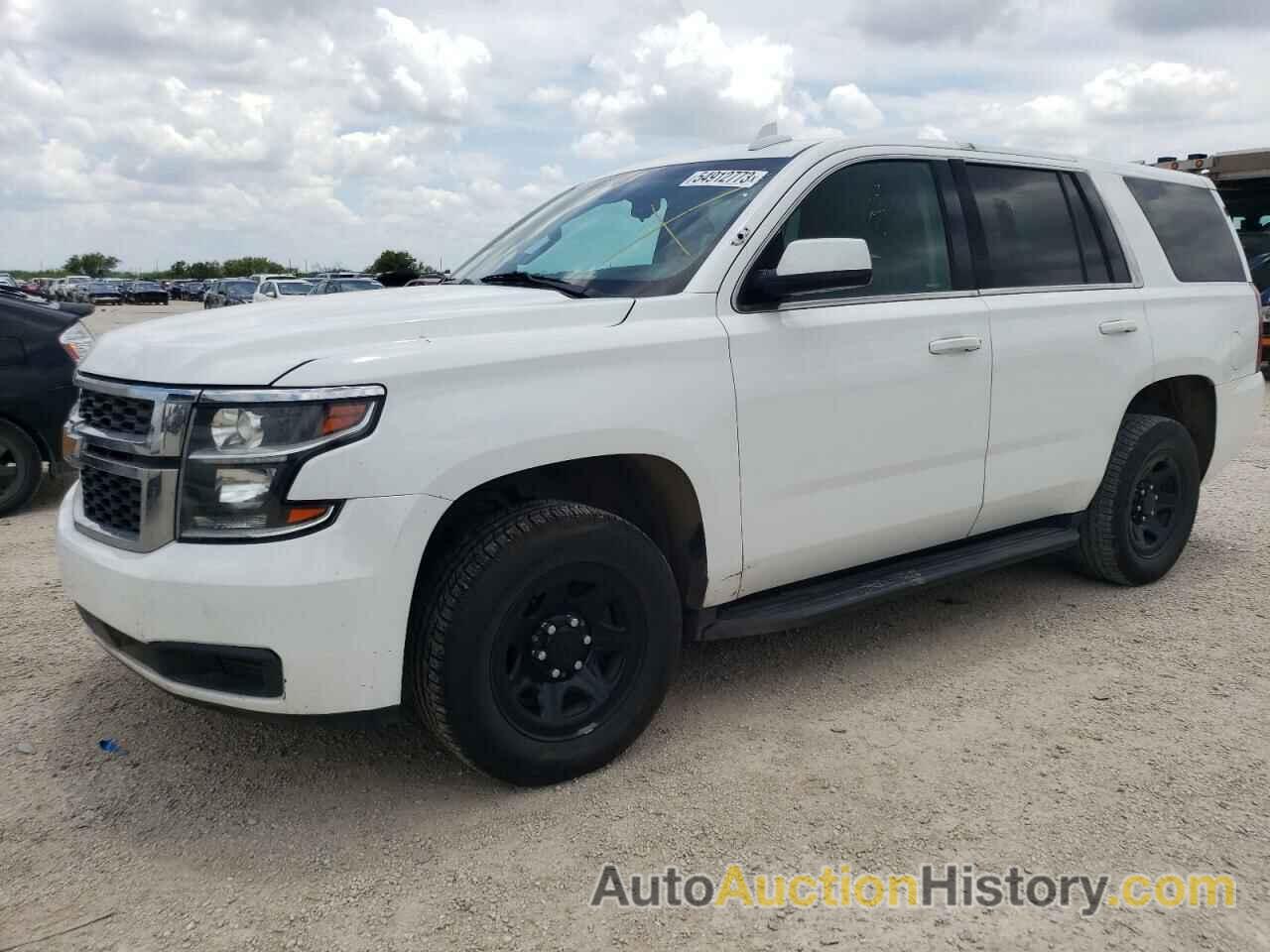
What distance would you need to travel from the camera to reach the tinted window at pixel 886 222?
3402 millimetres

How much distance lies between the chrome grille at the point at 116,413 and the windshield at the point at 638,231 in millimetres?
1332

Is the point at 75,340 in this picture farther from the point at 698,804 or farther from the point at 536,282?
the point at 698,804

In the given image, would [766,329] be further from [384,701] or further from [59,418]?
[59,418]

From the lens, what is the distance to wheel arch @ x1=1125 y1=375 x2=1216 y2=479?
183 inches

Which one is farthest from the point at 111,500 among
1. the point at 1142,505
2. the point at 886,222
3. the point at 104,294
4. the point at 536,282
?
the point at 104,294

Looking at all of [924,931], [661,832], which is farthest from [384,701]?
[924,931]

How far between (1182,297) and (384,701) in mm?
3826

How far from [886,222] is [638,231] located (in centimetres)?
89

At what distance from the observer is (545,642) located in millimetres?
2842

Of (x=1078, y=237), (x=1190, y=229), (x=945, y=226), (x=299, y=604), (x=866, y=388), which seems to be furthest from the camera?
(x=1190, y=229)

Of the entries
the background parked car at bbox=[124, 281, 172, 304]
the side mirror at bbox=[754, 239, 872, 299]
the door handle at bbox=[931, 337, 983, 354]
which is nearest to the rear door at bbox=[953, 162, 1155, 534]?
the door handle at bbox=[931, 337, 983, 354]

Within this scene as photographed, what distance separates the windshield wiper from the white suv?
2cm

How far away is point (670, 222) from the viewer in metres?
3.39

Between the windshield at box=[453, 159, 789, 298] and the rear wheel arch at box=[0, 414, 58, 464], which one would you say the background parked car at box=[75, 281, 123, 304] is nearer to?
the rear wheel arch at box=[0, 414, 58, 464]
